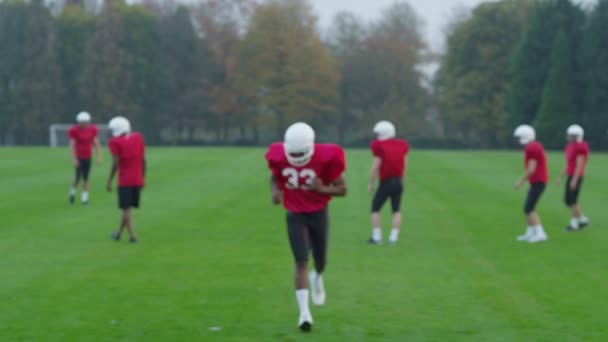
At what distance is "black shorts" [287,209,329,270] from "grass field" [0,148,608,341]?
2.29 ft

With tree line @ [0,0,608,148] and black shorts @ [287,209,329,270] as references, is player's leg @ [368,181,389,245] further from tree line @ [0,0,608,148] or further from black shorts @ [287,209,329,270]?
tree line @ [0,0,608,148]

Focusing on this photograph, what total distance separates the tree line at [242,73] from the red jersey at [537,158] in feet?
209

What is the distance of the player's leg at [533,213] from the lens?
606 inches

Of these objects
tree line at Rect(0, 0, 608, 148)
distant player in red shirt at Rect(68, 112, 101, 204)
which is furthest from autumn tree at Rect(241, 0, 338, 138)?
distant player in red shirt at Rect(68, 112, 101, 204)

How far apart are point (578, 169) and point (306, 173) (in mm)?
9584

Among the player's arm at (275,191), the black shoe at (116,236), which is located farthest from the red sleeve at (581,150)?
the player's arm at (275,191)

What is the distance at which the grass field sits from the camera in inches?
351

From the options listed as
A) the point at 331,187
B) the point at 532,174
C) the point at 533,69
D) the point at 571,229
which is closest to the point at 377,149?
the point at 532,174

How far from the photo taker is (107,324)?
9008 millimetres

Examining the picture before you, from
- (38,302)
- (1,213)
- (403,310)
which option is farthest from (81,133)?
(403,310)

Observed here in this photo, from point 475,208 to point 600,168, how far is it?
2050 centimetres

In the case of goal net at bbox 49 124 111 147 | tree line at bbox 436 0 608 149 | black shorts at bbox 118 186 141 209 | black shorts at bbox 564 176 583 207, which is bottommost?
goal net at bbox 49 124 111 147

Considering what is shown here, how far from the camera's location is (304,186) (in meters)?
8.88

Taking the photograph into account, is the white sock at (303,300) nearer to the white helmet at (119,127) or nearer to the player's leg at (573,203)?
the white helmet at (119,127)
